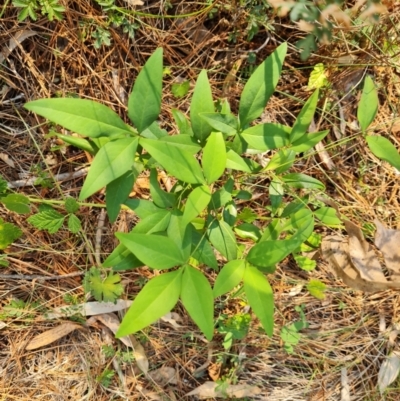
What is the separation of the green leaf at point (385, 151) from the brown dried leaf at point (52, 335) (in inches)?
50.8

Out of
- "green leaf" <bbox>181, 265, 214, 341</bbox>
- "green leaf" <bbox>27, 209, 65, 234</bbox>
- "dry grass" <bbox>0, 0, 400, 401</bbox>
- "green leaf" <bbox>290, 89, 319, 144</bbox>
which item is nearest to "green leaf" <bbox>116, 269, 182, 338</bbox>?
"green leaf" <bbox>181, 265, 214, 341</bbox>

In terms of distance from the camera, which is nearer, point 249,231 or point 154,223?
point 154,223

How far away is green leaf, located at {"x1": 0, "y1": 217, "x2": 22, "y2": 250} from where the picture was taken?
159cm

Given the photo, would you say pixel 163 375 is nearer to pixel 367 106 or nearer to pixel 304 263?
pixel 304 263

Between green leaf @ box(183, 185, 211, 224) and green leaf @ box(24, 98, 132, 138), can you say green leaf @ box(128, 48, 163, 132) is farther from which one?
green leaf @ box(183, 185, 211, 224)

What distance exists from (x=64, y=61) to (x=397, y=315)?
Result: 5.27 ft

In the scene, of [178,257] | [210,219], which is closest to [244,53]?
[210,219]

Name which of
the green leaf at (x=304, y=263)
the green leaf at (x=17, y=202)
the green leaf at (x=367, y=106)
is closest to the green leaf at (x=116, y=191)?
the green leaf at (x=17, y=202)

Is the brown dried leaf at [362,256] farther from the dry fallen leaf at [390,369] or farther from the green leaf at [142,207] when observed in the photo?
the green leaf at [142,207]

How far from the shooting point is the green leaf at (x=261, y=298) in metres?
1.00

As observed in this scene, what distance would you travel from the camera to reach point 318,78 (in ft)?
5.49

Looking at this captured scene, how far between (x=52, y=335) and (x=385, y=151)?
1407 mm

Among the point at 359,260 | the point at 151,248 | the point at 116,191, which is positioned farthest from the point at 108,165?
the point at 359,260

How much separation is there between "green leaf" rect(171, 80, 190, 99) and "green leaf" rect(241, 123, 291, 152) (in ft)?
1.80
